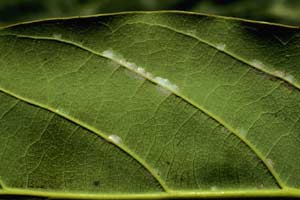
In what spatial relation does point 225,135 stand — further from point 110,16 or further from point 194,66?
point 110,16

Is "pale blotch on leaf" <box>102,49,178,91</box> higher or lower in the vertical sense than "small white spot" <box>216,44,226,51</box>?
lower

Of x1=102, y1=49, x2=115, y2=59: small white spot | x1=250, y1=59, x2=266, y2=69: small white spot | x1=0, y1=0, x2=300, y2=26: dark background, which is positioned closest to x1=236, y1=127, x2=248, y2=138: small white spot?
x1=250, y1=59, x2=266, y2=69: small white spot

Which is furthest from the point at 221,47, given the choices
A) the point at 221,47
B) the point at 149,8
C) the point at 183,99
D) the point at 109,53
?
the point at 149,8

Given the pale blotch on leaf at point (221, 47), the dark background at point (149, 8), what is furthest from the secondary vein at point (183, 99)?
the dark background at point (149, 8)

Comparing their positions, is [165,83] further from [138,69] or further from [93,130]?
[93,130]

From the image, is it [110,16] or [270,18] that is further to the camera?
[270,18]

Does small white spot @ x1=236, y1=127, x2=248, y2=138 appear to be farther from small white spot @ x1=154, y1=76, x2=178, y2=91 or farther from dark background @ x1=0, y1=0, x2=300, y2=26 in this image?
dark background @ x1=0, y1=0, x2=300, y2=26

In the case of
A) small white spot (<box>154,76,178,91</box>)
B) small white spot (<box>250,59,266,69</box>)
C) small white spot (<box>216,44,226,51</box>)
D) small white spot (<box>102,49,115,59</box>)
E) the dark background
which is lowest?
small white spot (<box>154,76,178,91</box>)

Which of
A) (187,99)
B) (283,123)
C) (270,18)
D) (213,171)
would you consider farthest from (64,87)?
(270,18)
